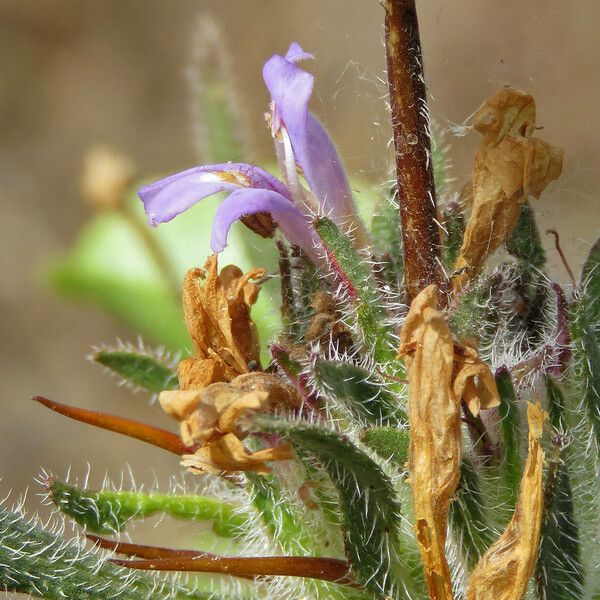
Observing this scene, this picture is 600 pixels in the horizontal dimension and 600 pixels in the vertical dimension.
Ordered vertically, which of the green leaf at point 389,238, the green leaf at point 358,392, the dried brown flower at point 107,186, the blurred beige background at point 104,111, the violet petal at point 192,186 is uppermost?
the blurred beige background at point 104,111

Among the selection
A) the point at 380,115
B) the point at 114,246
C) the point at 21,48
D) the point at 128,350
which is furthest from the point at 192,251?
the point at 21,48

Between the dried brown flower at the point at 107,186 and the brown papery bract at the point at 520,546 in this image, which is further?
the dried brown flower at the point at 107,186

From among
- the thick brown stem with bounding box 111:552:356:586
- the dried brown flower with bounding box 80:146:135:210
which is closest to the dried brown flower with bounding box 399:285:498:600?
the thick brown stem with bounding box 111:552:356:586

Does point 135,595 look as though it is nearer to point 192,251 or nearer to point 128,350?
point 128,350

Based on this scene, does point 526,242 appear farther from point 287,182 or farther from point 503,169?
point 287,182

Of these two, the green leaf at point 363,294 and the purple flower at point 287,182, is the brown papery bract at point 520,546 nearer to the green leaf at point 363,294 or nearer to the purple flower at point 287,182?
the green leaf at point 363,294

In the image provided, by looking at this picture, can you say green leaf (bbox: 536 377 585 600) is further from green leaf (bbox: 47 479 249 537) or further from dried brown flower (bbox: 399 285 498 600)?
green leaf (bbox: 47 479 249 537)

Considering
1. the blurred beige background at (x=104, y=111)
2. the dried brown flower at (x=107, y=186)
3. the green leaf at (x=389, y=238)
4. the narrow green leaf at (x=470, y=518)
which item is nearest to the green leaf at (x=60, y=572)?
the narrow green leaf at (x=470, y=518)
